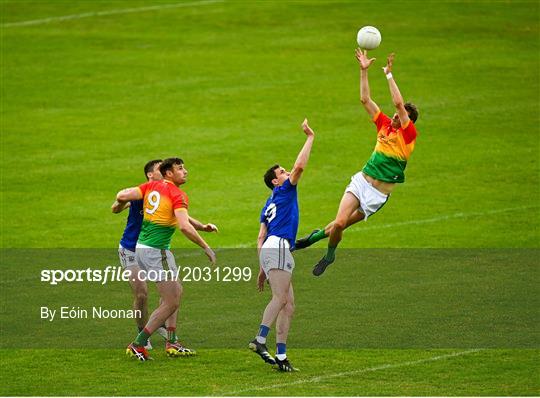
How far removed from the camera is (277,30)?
43188 millimetres

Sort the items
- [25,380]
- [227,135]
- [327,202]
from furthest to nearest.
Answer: [227,135] → [327,202] → [25,380]

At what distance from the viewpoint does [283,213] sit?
15.0 m

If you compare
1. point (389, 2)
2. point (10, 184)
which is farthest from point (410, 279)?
point (389, 2)

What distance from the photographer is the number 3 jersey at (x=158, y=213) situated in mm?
15320

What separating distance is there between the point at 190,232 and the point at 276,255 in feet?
3.99

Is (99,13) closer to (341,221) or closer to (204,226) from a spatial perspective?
(341,221)

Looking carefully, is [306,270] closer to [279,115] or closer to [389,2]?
[279,115]

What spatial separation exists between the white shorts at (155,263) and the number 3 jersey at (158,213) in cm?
9

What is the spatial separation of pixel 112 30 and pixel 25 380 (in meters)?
30.3

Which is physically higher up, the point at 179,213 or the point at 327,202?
the point at 179,213

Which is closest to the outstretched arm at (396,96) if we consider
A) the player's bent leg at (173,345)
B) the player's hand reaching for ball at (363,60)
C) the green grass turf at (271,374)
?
the player's hand reaching for ball at (363,60)

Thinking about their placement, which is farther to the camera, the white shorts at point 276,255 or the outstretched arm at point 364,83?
the outstretched arm at point 364,83

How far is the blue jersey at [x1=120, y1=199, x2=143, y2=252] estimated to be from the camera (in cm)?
1636

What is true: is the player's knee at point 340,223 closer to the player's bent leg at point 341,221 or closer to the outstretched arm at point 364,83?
the player's bent leg at point 341,221
